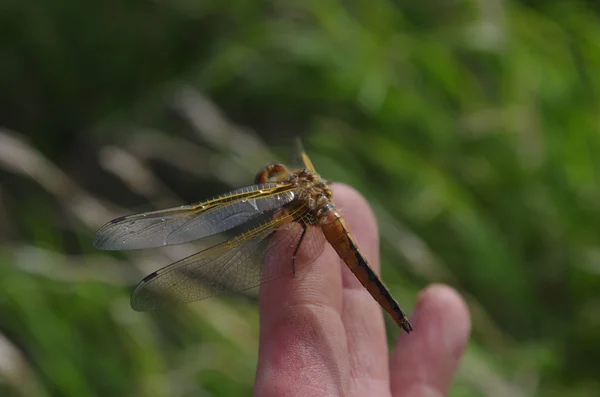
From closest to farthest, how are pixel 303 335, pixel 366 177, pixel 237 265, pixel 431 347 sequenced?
pixel 303 335 → pixel 237 265 → pixel 431 347 → pixel 366 177

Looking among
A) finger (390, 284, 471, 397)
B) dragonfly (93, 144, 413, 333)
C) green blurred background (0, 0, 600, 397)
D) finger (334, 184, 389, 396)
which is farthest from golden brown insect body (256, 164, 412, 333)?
green blurred background (0, 0, 600, 397)

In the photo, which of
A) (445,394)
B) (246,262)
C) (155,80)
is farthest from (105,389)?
(155,80)

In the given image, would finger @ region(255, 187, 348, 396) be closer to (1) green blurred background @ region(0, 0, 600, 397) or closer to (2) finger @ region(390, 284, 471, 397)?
(2) finger @ region(390, 284, 471, 397)

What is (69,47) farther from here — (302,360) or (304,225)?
(302,360)

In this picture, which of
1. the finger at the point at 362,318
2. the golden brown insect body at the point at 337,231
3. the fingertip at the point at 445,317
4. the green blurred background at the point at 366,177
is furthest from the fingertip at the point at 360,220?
the green blurred background at the point at 366,177

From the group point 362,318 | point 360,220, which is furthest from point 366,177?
point 362,318

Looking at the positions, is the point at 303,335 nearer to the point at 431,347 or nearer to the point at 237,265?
the point at 237,265
